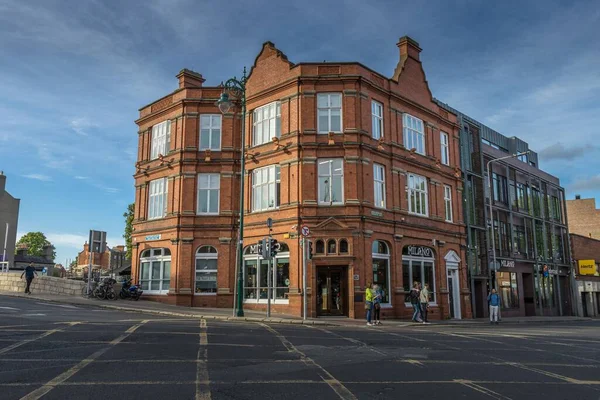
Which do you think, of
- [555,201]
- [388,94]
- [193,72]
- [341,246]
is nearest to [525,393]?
[341,246]

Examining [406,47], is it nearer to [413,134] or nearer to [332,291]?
[413,134]

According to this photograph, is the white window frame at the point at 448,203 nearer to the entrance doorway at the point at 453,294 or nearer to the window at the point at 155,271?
the entrance doorway at the point at 453,294

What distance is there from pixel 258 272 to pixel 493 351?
50.8 feet

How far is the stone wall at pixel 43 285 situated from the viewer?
2805 cm

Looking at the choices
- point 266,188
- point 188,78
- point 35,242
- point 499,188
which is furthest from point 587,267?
point 35,242

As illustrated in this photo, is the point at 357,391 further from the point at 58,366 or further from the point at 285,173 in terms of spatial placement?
the point at 285,173

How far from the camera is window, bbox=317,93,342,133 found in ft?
83.6

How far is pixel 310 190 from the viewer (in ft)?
81.1

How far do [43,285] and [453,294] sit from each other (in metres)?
25.0

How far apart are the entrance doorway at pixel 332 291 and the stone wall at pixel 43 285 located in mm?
13618

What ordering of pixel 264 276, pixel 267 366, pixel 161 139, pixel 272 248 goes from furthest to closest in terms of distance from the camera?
pixel 161 139 < pixel 264 276 < pixel 272 248 < pixel 267 366

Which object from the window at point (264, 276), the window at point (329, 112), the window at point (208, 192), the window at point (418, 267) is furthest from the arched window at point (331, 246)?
the window at point (208, 192)

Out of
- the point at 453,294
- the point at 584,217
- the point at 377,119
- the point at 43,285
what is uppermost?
the point at 584,217

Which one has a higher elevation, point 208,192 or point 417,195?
point 208,192
